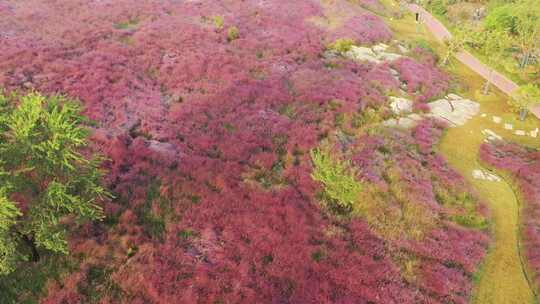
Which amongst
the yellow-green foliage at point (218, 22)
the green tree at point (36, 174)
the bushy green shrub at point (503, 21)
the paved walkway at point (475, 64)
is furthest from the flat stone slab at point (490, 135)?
the yellow-green foliage at point (218, 22)

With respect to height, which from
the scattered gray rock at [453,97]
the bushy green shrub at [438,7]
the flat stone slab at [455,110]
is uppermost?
the bushy green shrub at [438,7]

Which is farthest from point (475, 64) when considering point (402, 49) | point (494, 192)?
point (494, 192)

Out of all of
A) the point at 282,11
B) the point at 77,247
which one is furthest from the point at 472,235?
the point at 282,11

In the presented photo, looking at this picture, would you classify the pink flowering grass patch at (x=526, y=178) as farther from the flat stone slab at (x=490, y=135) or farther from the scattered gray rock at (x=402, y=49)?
the scattered gray rock at (x=402, y=49)

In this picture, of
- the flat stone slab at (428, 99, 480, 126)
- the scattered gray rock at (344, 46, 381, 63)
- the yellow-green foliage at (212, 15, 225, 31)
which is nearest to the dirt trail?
the flat stone slab at (428, 99, 480, 126)

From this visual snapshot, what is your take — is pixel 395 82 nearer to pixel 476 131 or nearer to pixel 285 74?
pixel 476 131

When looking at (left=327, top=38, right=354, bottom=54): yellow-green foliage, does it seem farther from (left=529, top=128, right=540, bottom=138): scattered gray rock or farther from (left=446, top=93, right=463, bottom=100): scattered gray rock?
(left=529, top=128, right=540, bottom=138): scattered gray rock

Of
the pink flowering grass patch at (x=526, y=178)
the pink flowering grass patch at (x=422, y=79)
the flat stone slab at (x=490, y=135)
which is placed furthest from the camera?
the pink flowering grass patch at (x=422, y=79)
